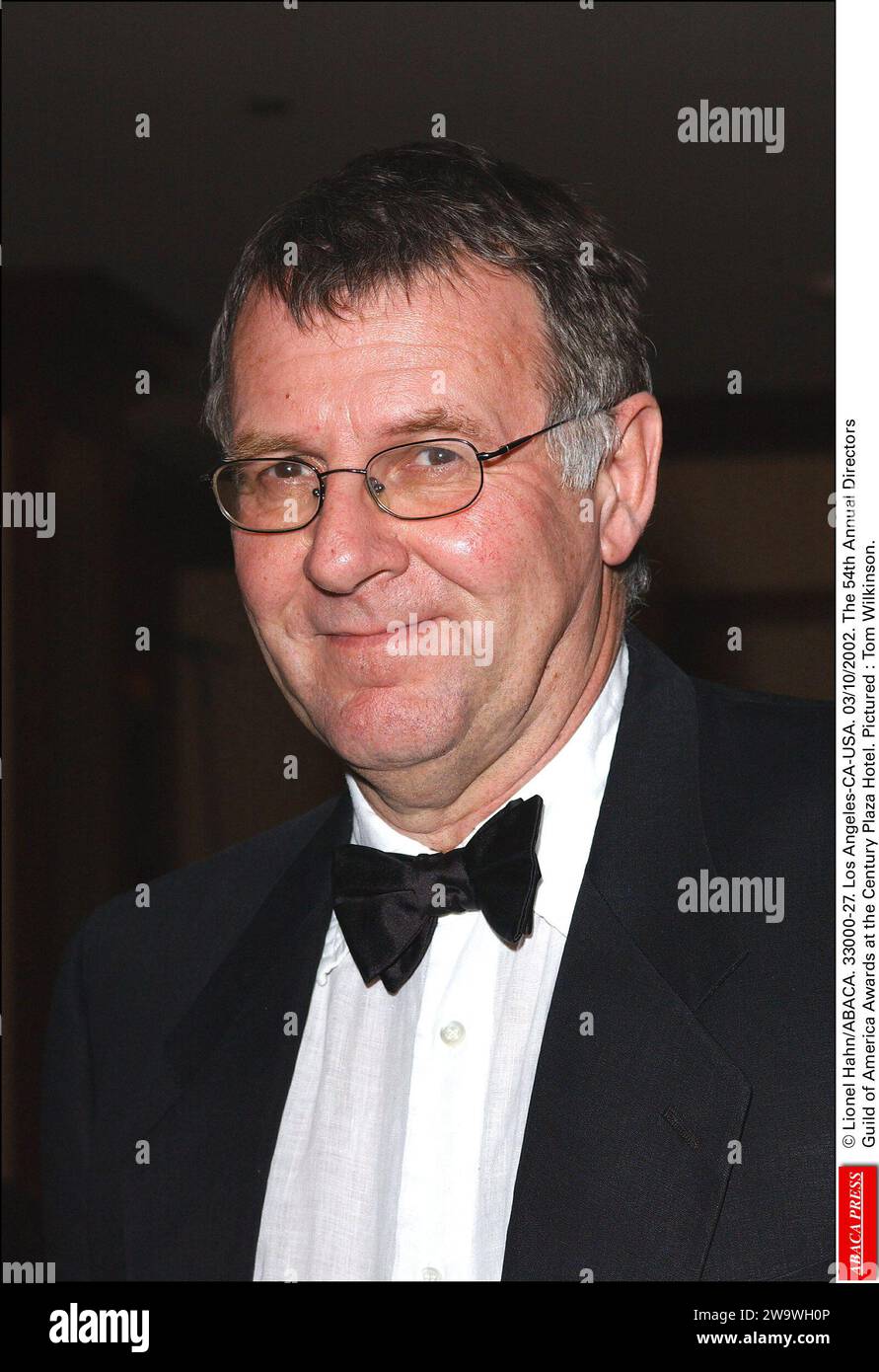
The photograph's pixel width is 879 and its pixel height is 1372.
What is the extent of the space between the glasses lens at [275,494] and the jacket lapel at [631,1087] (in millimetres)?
509

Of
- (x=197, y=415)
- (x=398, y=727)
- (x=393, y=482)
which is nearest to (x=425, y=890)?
(x=398, y=727)

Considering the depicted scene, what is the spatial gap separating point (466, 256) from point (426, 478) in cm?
26

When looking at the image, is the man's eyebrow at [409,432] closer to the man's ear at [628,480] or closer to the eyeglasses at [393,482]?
the eyeglasses at [393,482]

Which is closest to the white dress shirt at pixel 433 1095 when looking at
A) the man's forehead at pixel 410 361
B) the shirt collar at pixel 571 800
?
the shirt collar at pixel 571 800

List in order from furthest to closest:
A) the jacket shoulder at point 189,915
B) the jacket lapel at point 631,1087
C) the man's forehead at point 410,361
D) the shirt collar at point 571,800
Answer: the jacket shoulder at point 189,915 < the shirt collar at point 571,800 < the man's forehead at point 410,361 < the jacket lapel at point 631,1087

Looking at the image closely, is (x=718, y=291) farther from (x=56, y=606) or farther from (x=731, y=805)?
(x=731, y=805)

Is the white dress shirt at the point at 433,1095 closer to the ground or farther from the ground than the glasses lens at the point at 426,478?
closer to the ground

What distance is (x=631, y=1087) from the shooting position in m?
1.34

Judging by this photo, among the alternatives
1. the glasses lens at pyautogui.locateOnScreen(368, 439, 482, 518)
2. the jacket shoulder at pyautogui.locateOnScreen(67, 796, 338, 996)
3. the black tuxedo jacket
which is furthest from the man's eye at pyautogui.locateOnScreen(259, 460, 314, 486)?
the jacket shoulder at pyautogui.locateOnScreen(67, 796, 338, 996)

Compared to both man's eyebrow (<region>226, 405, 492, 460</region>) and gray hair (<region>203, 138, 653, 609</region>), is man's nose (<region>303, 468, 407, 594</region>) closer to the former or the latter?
man's eyebrow (<region>226, 405, 492, 460</region>)

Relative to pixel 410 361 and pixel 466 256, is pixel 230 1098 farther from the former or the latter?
pixel 466 256

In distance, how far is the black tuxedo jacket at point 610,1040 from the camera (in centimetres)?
129

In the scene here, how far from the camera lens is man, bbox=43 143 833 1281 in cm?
133
